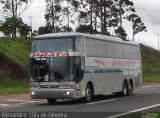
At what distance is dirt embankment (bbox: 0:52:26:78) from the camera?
152 ft

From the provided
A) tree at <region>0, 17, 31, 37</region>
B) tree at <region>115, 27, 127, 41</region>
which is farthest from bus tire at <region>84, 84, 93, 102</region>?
tree at <region>115, 27, 127, 41</region>

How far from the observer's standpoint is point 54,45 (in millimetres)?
26219

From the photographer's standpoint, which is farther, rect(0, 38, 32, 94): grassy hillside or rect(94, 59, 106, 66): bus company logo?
rect(0, 38, 32, 94): grassy hillside

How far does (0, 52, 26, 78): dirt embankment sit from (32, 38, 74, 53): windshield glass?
19906mm

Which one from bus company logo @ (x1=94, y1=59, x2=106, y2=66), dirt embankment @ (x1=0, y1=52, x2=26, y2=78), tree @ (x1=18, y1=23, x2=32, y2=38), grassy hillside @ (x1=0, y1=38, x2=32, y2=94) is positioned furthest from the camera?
tree @ (x1=18, y1=23, x2=32, y2=38)

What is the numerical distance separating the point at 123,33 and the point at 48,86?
192 ft

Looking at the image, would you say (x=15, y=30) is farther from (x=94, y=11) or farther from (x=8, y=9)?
(x=94, y=11)

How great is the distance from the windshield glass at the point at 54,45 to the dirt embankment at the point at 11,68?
65.3 feet

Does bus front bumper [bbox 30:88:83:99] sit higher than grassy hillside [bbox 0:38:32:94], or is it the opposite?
grassy hillside [bbox 0:38:32:94]

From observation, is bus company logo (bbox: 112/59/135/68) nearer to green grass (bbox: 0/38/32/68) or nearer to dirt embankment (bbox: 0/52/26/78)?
dirt embankment (bbox: 0/52/26/78)

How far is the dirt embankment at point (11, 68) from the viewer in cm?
4647

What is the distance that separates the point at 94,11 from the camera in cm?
7875

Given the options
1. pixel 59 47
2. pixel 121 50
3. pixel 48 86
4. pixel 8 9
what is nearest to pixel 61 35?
pixel 59 47

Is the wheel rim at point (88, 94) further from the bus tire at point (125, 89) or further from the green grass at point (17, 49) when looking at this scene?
the green grass at point (17, 49)
